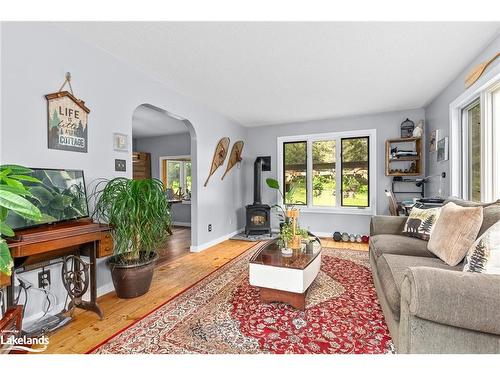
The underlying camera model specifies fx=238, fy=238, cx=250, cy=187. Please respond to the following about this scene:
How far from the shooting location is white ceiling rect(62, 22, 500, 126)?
202cm

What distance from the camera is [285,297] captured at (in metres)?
2.01

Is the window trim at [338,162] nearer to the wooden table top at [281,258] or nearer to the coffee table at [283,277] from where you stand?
the wooden table top at [281,258]

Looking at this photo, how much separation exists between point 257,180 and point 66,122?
3.49 metres

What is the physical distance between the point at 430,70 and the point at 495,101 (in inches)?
29.3

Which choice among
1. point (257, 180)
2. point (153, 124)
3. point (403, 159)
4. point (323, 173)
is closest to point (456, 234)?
point (403, 159)

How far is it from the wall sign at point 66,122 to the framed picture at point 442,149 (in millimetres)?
4323

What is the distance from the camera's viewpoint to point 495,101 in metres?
2.37

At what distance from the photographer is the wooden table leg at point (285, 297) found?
1964mm

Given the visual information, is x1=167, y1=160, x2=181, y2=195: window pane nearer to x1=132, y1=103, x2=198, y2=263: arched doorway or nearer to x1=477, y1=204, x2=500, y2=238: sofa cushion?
x1=132, y1=103, x2=198, y2=263: arched doorway

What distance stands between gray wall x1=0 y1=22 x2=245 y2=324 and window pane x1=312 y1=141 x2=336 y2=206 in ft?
9.25

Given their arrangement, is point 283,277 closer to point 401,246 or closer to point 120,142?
point 401,246

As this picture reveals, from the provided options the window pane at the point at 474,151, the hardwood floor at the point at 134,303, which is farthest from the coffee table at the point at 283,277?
the window pane at the point at 474,151
